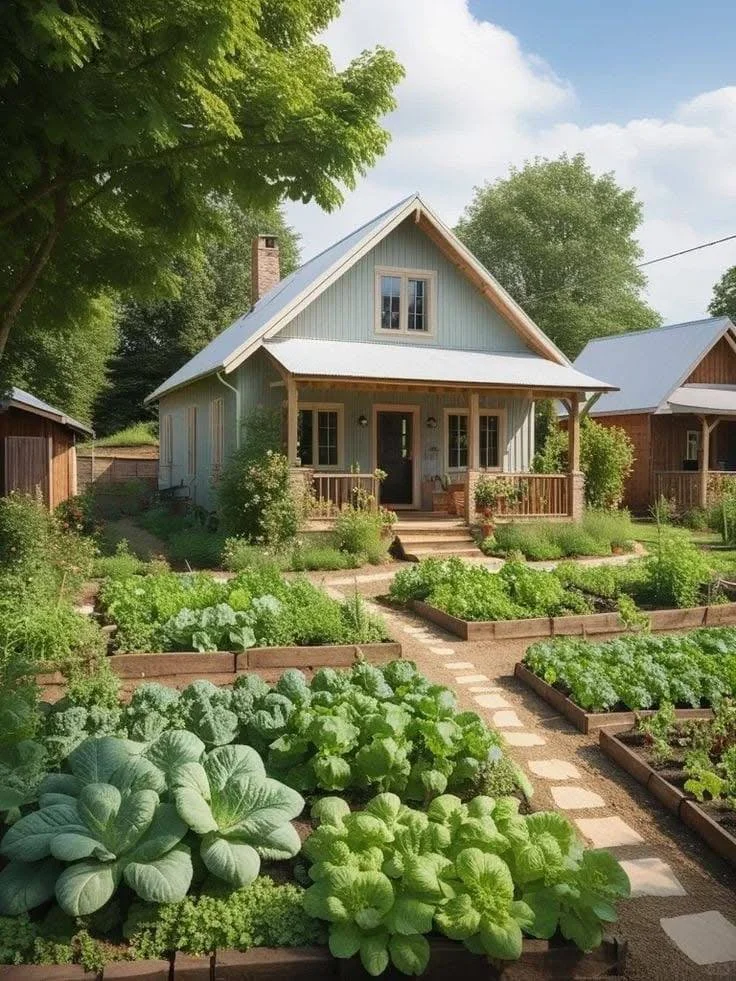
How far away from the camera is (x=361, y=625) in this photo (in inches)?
294

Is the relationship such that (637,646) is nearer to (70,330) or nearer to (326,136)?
(326,136)

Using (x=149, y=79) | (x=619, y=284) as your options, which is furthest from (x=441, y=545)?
(x=619, y=284)

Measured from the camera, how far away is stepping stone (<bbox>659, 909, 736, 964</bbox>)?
3.34m

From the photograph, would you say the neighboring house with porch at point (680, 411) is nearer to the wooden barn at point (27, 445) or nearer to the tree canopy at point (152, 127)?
the wooden barn at point (27, 445)

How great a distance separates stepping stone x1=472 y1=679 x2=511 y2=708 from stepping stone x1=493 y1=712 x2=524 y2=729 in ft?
0.55

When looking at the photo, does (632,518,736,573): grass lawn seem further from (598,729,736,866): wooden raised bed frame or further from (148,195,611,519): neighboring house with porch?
(598,729,736,866): wooden raised bed frame

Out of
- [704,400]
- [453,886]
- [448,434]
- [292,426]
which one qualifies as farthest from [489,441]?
[453,886]

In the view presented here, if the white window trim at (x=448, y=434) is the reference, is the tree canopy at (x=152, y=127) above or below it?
above

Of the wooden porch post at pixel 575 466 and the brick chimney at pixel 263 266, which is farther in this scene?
the brick chimney at pixel 263 266

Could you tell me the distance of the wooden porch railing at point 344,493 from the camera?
14562 millimetres

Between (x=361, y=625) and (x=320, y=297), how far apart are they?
10.7 meters

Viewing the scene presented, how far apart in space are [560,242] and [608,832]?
45036 millimetres

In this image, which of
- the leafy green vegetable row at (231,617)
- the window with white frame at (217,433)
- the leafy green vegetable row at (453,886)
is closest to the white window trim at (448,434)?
the window with white frame at (217,433)

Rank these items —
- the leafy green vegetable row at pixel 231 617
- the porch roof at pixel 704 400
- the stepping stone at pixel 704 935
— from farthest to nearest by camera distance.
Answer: the porch roof at pixel 704 400 → the leafy green vegetable row at pixel 231 617 → the stepping stone at pixel 704 935
